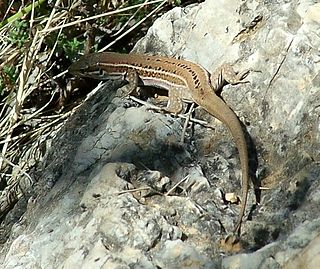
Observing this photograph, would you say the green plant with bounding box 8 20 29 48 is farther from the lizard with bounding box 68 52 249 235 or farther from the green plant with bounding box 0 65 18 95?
the lizard with bounding box 68 52 249 235

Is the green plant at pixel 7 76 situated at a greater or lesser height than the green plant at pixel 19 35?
lesser

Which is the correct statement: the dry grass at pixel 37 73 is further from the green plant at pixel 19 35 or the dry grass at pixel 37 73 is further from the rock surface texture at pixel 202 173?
the rock surface texture at pixel 202 173

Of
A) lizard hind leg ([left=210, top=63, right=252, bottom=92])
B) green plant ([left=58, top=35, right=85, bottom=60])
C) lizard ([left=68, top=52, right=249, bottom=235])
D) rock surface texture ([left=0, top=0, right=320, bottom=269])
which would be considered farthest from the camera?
green plant ([left=58, top=35, right=85, bottom=60])

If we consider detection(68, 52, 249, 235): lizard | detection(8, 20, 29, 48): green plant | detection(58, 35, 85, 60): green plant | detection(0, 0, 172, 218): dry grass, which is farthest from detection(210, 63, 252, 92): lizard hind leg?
detection(8, 20, 29, 48): green plant

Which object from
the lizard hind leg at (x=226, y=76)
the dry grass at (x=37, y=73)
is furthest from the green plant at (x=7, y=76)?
the lizard hind leg at (x=226, y=76)

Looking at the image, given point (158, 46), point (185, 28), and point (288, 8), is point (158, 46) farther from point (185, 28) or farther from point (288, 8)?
point (288, 8)
